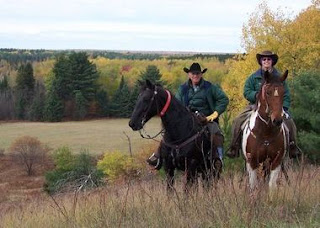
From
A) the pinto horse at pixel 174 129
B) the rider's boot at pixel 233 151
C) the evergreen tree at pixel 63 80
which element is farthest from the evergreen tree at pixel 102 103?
the pinto horse at pixel 174 129

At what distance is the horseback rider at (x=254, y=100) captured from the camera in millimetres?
8102

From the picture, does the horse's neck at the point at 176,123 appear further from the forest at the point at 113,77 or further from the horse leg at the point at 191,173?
the forest at the point at 113,77

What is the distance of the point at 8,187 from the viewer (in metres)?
50.3

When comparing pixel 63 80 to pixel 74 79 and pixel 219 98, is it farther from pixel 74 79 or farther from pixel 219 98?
pixel 219 98

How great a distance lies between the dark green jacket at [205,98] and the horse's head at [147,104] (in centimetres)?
82

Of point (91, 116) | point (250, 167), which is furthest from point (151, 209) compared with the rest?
point (91, 116)

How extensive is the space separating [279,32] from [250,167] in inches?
1285

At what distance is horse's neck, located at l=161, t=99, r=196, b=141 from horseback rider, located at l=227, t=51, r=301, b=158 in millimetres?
869

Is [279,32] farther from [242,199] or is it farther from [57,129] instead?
[57,129]


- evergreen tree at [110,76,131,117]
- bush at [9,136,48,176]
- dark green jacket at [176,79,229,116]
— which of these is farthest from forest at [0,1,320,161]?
dark green jacket at [176,79,229,116]

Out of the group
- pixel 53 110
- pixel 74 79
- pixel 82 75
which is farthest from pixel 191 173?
pixel 53 110

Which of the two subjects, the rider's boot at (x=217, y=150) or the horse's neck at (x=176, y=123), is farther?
the rider's boot at (x=217, y=150)

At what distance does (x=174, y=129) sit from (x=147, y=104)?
59 centimetres

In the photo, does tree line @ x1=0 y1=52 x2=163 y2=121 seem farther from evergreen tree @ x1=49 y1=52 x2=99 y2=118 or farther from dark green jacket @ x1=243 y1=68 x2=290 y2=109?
dark green jacket @ x1=243 y1=68 x2=290 y2=109
